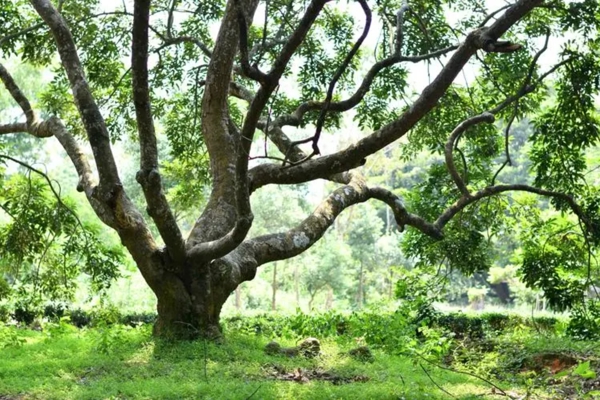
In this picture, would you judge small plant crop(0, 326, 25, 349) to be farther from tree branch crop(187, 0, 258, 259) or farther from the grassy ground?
tree branch crop(187, 0, 258, 259)

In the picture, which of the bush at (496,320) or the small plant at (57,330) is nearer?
the small plant at (57,330)

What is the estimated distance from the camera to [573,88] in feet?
22.8

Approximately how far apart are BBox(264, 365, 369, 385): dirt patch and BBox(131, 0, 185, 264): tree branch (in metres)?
1.27

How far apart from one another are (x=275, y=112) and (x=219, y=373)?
4.75m

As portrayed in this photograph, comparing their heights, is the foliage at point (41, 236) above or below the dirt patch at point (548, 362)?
above

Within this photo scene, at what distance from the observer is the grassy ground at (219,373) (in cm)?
446

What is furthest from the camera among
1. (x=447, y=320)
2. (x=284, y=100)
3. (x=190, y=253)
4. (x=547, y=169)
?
(x=447, y=320)

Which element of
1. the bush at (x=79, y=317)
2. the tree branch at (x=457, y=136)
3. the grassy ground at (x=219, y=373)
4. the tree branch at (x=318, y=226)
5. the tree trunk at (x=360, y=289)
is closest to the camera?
the grassy ground at (x=219, y=373)

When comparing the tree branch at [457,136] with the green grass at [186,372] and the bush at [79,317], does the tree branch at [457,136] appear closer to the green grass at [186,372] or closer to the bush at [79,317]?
the green grass at [186,372]

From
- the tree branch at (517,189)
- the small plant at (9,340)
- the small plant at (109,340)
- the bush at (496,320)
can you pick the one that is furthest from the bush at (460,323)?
the small plant at (9,340)

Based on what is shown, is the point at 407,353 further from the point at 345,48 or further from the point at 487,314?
the point at 487,314

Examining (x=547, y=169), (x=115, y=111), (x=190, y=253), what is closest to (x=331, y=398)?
(x=190, y=253)

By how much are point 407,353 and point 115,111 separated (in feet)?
16.6

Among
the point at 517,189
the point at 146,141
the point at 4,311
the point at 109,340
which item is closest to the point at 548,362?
the point at 517,189
